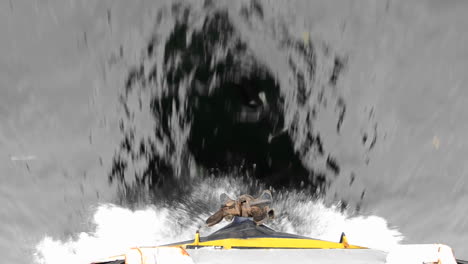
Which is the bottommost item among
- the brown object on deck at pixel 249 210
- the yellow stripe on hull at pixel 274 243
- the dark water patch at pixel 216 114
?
the yellow stripe on hull at pixel 274 243

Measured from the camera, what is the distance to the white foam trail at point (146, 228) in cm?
1091

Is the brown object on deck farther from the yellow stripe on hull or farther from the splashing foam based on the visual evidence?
the splashing foam

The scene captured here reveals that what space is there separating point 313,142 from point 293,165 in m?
1.49

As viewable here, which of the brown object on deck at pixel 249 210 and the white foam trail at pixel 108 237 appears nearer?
the brown object on deck at pixel 249 210

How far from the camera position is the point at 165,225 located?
11.7 metres

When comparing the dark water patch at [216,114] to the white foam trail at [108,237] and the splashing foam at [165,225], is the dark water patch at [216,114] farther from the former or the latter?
the white foam trail at [108,237]

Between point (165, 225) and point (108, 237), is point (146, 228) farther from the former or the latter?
point (108, 237)

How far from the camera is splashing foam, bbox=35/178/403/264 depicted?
10938mm

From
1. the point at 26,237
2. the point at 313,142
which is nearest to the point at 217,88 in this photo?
the point at 313,142

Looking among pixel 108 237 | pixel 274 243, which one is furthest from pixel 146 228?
pixel 274 243

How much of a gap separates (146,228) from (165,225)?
0.54 metres

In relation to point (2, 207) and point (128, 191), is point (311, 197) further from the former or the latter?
point (2, 207)

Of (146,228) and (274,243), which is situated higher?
(146,228)

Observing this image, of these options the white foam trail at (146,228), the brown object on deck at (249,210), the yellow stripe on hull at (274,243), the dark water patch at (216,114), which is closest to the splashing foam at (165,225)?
the white foam trail at (146,228)
